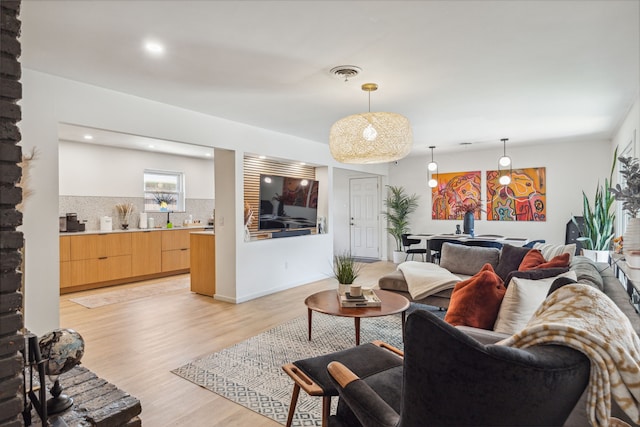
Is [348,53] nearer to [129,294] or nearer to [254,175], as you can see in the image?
[254,175]

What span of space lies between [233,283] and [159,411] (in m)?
2.58

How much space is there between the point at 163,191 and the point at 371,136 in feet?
17.8

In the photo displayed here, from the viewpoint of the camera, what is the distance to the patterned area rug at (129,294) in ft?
16.3

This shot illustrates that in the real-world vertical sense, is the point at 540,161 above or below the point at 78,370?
above

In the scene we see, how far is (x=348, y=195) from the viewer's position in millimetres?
9234

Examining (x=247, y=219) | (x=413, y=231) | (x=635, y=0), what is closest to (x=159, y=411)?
(x=247, y=219)

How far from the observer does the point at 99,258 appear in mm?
5781

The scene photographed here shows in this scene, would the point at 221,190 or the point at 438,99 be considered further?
the point at 221,190

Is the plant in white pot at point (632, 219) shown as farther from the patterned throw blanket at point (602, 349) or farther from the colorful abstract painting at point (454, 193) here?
the colorful abstract painting at point (454, 193)

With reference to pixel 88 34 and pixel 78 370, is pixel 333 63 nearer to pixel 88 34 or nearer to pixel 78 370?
pixel 88 34

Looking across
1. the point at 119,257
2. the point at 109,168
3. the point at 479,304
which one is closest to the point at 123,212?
the point at 109,168

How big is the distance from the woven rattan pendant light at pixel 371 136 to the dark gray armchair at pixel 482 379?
8.16 feet

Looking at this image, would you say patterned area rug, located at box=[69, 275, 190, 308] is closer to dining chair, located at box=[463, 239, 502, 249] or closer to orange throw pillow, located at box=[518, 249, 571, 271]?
dining chair, located at box=[463, 239, 502, 249]

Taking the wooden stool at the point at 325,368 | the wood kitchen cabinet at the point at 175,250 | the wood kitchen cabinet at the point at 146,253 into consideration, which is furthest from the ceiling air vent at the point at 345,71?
the wood kitchen cabinet at the point at 146,253
